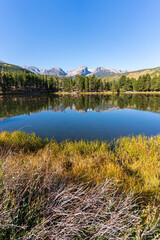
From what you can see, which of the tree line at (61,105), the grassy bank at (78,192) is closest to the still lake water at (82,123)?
the tree line at (61,105)

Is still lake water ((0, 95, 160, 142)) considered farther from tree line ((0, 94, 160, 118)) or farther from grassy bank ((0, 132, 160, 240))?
grassy bank ((0, 132, 160, 240))

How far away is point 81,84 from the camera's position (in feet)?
307

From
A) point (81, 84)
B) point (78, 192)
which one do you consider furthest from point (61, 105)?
point (81, 84)

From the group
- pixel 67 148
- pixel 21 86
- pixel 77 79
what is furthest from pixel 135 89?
pixel 67 148

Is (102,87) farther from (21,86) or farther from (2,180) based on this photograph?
(2,180)

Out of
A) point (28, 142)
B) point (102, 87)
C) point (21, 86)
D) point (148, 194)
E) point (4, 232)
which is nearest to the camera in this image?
point (4, 232)

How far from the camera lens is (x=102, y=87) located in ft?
345

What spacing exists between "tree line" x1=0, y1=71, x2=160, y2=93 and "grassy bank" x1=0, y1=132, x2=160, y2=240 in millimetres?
90884

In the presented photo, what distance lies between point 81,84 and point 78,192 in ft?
318

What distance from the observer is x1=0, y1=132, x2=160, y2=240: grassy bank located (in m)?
1.81

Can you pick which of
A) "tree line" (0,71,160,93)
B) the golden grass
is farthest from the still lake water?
"tree line" (0,71,160,93)

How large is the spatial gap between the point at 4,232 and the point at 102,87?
112m

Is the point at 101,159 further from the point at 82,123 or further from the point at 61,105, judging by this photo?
the point at 61,105

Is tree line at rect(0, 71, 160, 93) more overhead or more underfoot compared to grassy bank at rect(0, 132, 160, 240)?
more overhead
